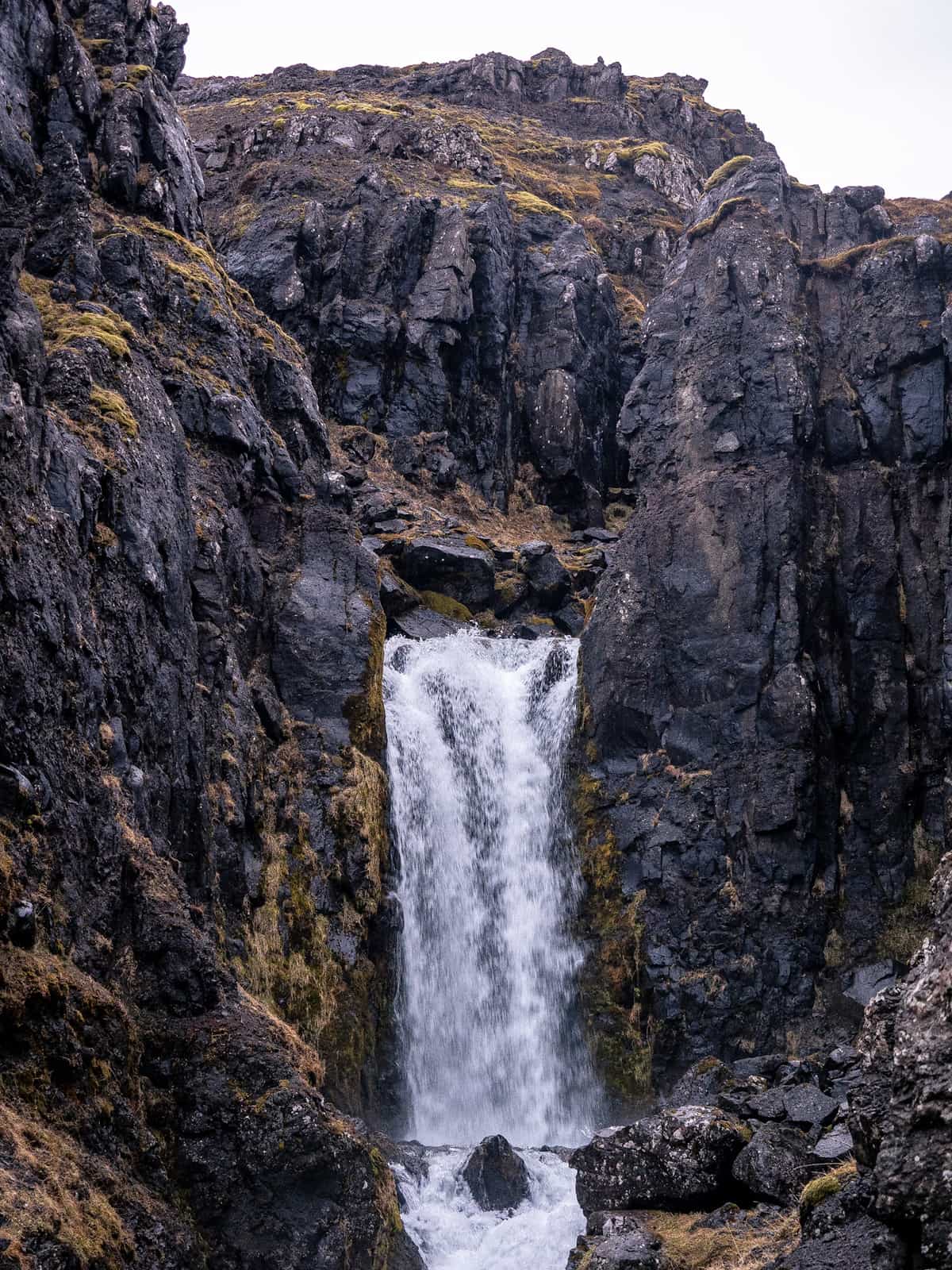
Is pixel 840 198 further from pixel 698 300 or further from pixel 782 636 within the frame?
pixel 782 636

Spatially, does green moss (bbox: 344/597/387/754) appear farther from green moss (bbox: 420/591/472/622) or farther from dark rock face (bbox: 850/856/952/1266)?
dark rock face (bbox: 850/856/952/1266)

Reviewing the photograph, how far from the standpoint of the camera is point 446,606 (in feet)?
138

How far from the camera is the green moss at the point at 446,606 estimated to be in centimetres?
4181

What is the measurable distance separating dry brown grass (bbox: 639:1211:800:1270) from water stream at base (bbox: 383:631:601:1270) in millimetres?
5815

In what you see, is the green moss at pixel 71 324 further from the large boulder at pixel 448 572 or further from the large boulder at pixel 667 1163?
the large boulder at pixel 667 1163

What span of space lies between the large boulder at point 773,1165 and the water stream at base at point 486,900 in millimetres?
6138

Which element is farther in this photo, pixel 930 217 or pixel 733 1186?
pixel 930 217

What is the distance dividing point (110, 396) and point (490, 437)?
31.9 m

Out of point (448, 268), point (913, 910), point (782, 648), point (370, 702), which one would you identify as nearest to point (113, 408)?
point (370, 702)

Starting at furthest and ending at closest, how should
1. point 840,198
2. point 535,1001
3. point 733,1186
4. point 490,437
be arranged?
point 490,437 → point 840,198 → point 535,1001 → point 733,1186

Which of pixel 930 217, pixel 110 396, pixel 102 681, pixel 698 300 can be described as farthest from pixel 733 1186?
pixel 930 217

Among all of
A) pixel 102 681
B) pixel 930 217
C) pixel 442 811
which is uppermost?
pixel 930 217

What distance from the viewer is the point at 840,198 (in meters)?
46.3

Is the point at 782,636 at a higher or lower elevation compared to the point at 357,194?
lower
